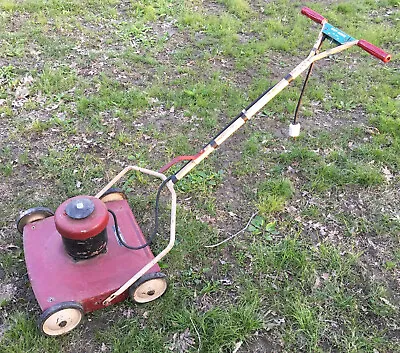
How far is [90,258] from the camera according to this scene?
3.21 m

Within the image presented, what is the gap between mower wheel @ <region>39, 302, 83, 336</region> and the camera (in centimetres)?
287

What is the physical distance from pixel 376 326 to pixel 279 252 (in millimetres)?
886

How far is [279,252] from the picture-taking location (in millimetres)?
3750

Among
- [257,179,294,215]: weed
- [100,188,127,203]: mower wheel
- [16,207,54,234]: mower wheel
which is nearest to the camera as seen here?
[16,207,54,234]: mower wheel

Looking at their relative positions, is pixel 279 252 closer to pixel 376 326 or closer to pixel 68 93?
pixel 376 326

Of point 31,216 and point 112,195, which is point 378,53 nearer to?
point 112,195

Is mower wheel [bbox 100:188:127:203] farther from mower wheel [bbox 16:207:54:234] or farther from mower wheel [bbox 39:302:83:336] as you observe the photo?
mower wheel [bbox 39:302:83:336]

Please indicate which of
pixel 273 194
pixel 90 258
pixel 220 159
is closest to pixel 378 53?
pixel 273 194

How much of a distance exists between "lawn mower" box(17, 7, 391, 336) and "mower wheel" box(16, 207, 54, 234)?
0.03 metres

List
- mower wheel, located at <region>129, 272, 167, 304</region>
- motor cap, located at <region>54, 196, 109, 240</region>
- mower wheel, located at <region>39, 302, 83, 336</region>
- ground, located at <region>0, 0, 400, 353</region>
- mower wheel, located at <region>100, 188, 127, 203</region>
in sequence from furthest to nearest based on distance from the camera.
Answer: mower wheel, located at <region>100, 188, 127, 203</region> < ground, located at <region>0, 0, 400, 353</region> < mower wheel, located at <region>129, 272, 167, 304</region> < motor cap, located at <region>54, 196, 109, 240</region> < mower wheel, located at <region>39, 302, 83, 336</region>

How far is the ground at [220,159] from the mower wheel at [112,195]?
0.36 meters

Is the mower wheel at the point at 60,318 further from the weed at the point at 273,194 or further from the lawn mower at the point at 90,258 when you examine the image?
the weed at the point at 273,194

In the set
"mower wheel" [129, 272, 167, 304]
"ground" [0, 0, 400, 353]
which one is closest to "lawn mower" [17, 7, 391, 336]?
"mower wheel" [129, 272, 167, 304]

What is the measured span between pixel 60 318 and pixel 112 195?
109cm
